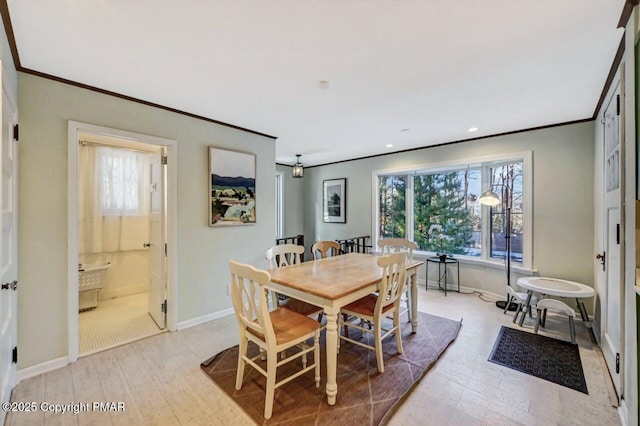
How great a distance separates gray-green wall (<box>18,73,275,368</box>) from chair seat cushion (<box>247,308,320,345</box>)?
1.46 meters

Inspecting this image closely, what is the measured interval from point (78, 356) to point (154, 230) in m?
1.39

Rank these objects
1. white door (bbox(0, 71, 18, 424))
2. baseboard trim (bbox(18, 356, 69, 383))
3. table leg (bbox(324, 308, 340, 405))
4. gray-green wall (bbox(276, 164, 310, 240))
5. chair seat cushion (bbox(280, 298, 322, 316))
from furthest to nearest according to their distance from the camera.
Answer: gray-green wall (bbox(276, 164, 310, 240))
chair seat cushion (bbox(280, 298, 322, 316))
baseboard trim (bbox(18, 356, 69, 383))
table leg (bbox(324, 308, 340, 405))
white door (bbox(0, 71, 18, 424))

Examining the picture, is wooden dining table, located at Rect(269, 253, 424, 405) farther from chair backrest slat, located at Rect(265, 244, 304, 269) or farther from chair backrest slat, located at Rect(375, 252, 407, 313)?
chair backrest slat, located at Rect(265, 244, 304, 269)

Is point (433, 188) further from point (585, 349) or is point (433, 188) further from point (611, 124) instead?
point (585, 349)

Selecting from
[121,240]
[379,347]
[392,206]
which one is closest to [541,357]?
[379,347]

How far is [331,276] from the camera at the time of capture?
2436mm

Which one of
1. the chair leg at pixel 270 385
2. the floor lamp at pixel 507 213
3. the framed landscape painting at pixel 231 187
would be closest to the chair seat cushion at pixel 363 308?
the chair leg at pixel 270 385

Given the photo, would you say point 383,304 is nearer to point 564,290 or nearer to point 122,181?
point 564,290

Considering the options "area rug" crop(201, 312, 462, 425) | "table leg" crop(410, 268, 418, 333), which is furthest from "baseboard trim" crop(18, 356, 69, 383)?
"table leg" crop(410, 268, 418, 333)

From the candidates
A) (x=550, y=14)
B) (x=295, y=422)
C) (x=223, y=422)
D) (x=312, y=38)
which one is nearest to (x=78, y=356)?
(x=223, y=422)

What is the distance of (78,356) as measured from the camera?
2.47m

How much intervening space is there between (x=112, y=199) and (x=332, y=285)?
385 centimetres

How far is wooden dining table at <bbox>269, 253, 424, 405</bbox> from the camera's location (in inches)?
74.9

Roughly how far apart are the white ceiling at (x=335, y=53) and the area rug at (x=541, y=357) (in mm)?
2407
